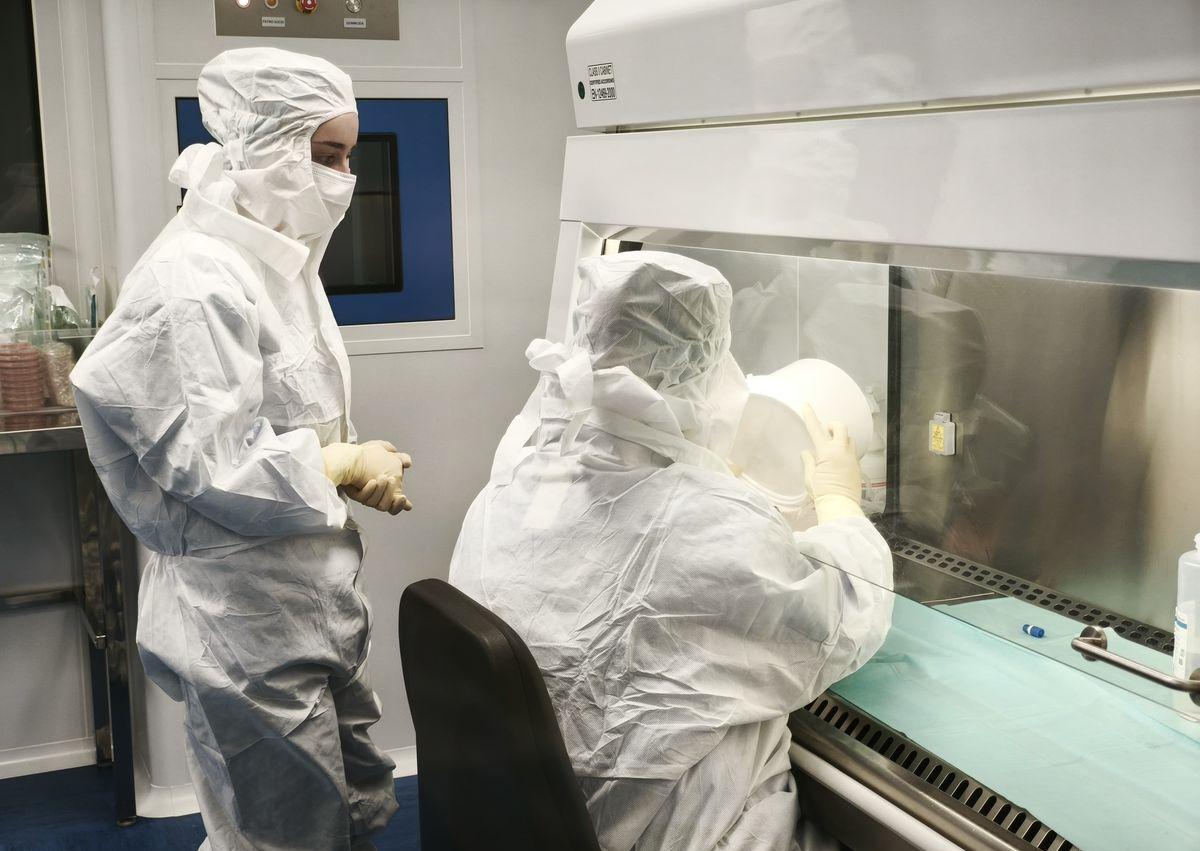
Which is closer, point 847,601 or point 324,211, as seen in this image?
point 847,601

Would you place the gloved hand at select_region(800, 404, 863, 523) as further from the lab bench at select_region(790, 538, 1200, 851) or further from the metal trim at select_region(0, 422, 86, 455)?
the metal trim at select_region(0, 422, 86, 455)

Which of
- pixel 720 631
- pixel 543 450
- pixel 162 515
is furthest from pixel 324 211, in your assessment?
pixel 720 631

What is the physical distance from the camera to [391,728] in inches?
101

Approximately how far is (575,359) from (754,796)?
51 centimetres

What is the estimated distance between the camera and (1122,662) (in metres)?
0.89

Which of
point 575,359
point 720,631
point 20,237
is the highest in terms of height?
point 20,237

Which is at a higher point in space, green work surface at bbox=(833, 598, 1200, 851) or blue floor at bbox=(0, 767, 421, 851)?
green work surface at bbox=(833, 598, 1200, 851)

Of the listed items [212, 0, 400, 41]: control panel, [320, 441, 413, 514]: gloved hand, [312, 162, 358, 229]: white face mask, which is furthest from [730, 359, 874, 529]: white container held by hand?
[212, 0, 400, 41]: control panel

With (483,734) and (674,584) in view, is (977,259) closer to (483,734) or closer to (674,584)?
(674,584)

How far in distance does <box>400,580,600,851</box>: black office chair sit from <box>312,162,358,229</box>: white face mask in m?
0.71

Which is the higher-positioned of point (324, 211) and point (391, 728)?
point (324, 211)

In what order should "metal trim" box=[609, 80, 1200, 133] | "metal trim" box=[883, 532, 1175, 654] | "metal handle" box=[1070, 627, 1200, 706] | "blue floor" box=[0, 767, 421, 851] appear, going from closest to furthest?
"metal trim" box=[609, 80, 1200, 133] → "metal handle" box=[1070, 627, 1200, 706] → "metal trim" box=[883, 532, 1175, 654] → "blue floor" box=[0, 767, 421, 851]

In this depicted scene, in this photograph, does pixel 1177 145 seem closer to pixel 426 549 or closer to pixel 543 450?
pixel 543 450

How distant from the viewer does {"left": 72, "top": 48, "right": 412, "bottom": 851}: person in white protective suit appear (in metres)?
1.48
